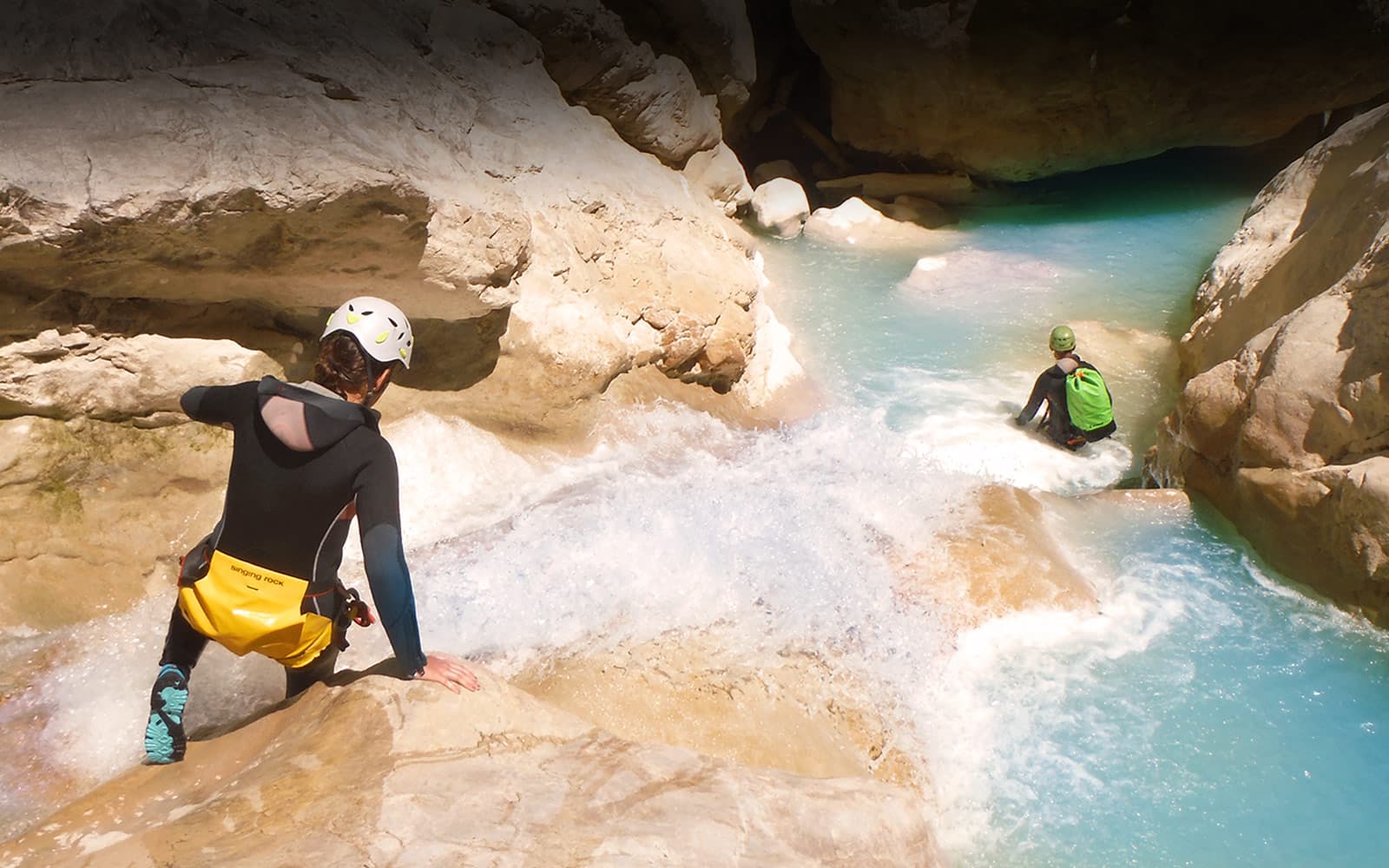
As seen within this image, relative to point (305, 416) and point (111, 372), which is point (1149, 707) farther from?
point (111, 372)

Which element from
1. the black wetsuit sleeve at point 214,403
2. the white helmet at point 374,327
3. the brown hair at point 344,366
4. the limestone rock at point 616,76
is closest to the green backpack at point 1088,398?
the limestone rock at point 616,76

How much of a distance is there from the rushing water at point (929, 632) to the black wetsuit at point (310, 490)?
1005 millimetres

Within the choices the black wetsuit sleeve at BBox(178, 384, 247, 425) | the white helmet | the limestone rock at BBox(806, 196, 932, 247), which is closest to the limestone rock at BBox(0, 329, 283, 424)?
the black wetsuit sleeve at BBox(178, 384, 247, 425)

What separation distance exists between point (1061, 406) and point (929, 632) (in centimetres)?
285

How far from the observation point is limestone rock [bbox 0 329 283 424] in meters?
3.54

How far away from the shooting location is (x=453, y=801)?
2.09 metres

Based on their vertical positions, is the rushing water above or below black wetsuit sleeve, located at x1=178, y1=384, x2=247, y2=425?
below

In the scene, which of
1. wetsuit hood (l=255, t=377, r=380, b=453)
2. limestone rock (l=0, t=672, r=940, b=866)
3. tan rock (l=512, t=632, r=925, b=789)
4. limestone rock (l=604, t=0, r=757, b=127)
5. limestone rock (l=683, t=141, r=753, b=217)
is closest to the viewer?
limestone rock (l=0, t=672, r=940, b=866)

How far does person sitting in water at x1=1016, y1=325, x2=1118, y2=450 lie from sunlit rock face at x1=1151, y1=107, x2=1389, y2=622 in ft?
1.57

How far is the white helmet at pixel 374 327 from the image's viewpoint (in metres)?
2.51

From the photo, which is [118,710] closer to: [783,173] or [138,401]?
[138,401]

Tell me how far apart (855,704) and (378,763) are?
2.04m

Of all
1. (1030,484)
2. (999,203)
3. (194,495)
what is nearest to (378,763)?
(194,495)

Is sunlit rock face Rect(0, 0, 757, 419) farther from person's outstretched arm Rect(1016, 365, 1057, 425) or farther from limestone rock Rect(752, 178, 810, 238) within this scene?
limestone rock Rect(752, 178, 810, 238)
